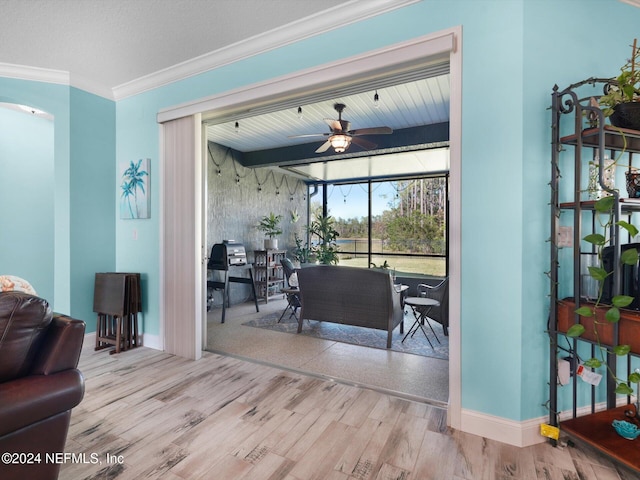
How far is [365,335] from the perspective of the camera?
412cm

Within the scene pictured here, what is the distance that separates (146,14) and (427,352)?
396 centimetres

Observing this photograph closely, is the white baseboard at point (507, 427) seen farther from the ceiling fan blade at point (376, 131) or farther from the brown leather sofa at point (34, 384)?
the ceiling fan blade at point (376, 131)

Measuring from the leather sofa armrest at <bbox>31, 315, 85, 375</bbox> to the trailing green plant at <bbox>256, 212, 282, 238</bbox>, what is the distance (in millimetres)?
5113

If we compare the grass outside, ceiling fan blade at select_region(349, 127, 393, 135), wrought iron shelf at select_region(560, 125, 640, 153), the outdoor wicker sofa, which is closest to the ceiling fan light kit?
ceiling fan blade at select_region(349, 127, 393, 135)

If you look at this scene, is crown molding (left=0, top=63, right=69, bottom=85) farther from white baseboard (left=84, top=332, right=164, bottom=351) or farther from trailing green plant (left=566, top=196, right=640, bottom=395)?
trailing green plant (left=566, top=196, right=640, bottom=395)

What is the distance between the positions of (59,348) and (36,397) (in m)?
0.22

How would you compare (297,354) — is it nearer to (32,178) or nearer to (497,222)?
(497,222)

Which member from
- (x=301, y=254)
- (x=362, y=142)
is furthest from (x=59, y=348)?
(x=301, y=254)

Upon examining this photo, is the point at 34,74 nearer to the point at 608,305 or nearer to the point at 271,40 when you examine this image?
the point at 271,40

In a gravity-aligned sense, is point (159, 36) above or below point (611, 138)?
above

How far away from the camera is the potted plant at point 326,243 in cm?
681

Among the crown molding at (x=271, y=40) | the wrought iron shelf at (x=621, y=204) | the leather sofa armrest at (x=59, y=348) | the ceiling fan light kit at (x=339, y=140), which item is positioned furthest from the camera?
the ceiling fan light kit at (x=339, y=140)

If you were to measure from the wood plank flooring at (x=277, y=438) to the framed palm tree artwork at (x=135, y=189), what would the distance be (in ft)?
5.63

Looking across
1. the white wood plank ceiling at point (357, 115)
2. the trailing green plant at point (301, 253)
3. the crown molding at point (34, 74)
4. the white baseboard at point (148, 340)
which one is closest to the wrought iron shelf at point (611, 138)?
the white wood plank ceiling at point (357, 115)
